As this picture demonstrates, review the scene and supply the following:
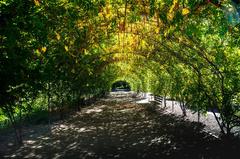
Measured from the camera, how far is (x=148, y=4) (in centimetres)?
1054

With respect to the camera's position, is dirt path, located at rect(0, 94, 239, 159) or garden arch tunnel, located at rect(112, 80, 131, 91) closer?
dirt path, located at rect(0, 94, 239, 159)

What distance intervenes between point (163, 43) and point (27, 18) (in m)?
11.0

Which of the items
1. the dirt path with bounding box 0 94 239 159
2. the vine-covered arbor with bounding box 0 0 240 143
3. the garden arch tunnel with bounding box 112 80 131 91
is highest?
the vine-covered arbor with bounding box 0 0 240 143

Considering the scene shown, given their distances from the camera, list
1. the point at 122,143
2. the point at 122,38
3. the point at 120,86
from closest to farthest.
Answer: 1. the point at 122,143
2. the point at 122,38
3. the point at 120,86

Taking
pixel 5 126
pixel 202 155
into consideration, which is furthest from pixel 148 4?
pixel 5 126

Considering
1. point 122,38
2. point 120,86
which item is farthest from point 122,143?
point 120,86

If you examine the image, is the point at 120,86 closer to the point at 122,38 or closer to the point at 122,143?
the point at 122,38

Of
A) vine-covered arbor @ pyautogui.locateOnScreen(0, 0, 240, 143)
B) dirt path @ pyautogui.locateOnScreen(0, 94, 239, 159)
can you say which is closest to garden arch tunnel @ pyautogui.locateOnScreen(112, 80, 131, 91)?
vine-covered arbor @ pyautogui.locateOnScreen(0, 0, 240, 143)

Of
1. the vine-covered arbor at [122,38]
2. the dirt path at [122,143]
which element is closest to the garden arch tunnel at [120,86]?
the vine-covered arbor at [122,38]

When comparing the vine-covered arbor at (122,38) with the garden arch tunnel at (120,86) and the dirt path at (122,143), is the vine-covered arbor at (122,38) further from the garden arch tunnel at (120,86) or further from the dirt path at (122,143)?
the garden arch tunnel at (120,86)

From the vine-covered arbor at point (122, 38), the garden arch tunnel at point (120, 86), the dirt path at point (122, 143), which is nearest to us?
the vine-covered arbor at point (122, 38)

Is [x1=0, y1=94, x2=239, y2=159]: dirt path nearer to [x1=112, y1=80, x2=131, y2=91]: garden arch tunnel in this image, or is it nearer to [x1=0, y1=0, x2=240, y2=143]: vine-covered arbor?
[x1=0, y1=0, x2=240, y2=143]: vine-covered arbor

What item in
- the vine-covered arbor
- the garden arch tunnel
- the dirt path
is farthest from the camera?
the garden arch tunnel

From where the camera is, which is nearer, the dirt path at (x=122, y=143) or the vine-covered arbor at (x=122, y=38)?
the vine-covered arbor at (x=122, y=38)
